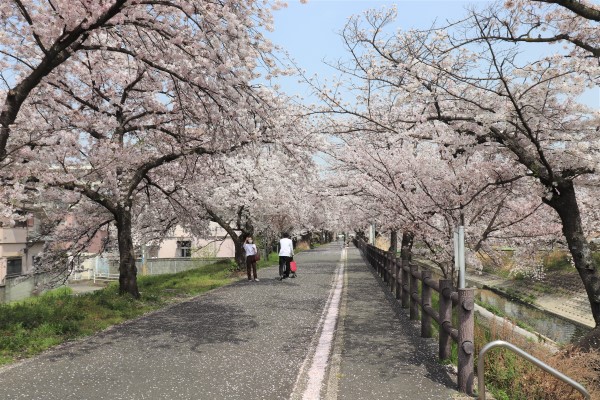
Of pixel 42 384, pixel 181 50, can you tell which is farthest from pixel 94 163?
pixel 42 384

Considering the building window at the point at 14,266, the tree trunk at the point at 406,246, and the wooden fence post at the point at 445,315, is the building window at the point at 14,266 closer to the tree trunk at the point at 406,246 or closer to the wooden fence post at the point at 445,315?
the tree trunk at the point at 406,246

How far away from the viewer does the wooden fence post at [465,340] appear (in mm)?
4812

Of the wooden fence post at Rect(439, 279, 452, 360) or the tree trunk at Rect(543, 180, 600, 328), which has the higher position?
the tree trunk at Rect(543, 180, 600, 328)

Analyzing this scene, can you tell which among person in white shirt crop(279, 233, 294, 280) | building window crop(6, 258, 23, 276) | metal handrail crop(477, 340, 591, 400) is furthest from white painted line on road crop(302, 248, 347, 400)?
building window crop(6, 258, 23, 276)

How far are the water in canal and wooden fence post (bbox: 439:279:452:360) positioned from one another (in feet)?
29.3

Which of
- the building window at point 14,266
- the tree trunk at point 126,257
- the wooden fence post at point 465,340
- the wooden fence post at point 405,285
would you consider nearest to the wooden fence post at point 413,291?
the wooden fence post at point 405,285

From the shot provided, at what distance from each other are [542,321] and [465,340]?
15.6 metres

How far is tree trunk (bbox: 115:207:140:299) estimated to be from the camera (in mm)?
12078

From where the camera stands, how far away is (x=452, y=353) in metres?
6.19

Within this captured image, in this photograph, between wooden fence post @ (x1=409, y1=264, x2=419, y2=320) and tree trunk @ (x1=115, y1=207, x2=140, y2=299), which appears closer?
wooden fence post @ (x1=409, y1=264, x2=419, y2=320)

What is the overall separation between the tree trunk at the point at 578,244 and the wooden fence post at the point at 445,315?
2076 millimetres

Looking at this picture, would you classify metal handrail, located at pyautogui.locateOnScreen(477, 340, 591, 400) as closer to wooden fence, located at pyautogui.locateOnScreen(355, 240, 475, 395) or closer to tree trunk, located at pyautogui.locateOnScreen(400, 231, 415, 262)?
wooden fence, located at pyautogui.locateOnScreen(355, 240, 475, 395)

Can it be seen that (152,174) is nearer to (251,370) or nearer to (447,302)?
(251,370)

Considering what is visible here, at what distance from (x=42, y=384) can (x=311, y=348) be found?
3.45 m
